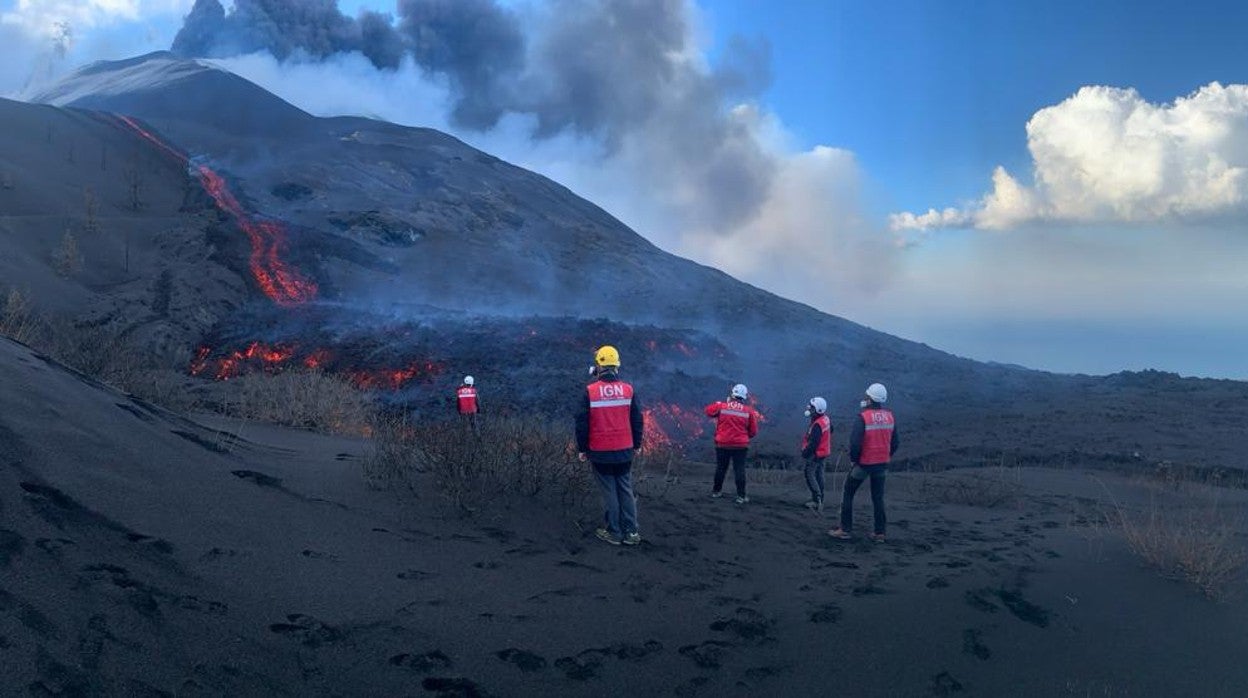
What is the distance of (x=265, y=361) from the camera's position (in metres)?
25.0

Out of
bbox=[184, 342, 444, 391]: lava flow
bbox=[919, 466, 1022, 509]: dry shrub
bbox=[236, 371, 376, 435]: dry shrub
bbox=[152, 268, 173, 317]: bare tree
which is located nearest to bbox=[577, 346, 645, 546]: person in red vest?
bbox=[236, 371, 376, 435]: dry shrub

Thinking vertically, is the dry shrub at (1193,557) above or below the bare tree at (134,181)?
below

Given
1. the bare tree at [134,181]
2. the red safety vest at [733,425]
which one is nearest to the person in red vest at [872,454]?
the red safety vest at [733,425]

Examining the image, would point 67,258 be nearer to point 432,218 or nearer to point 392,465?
point 432,218

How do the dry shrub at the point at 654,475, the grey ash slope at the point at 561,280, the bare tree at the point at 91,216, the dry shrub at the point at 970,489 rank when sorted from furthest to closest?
the bare tree at the point at 91,216 → the grey ash slope at the point at 561,280 → the dry shrub at the point at 970,489 → the dry shrub at the point at 654,475

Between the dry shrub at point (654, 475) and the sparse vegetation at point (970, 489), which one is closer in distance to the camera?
the dry shrub at point (654, 475)

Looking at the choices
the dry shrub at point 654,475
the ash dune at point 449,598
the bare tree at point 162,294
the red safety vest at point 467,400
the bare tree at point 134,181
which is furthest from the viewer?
the bare tree at point 134,181

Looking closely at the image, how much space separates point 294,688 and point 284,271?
35.6 m

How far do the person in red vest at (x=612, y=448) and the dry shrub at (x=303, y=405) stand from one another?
6.99 meters

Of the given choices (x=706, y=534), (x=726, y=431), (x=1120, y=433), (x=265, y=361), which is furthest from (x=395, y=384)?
(x=1120, y=433)

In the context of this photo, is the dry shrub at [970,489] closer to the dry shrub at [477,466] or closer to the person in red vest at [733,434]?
the person in red vest at [733,434]

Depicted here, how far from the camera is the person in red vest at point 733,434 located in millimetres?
10594

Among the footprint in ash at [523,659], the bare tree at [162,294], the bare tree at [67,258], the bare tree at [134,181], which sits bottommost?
the footprint in ash at [523,659]

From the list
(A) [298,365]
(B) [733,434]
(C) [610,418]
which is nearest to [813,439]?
(B) [733,434]
